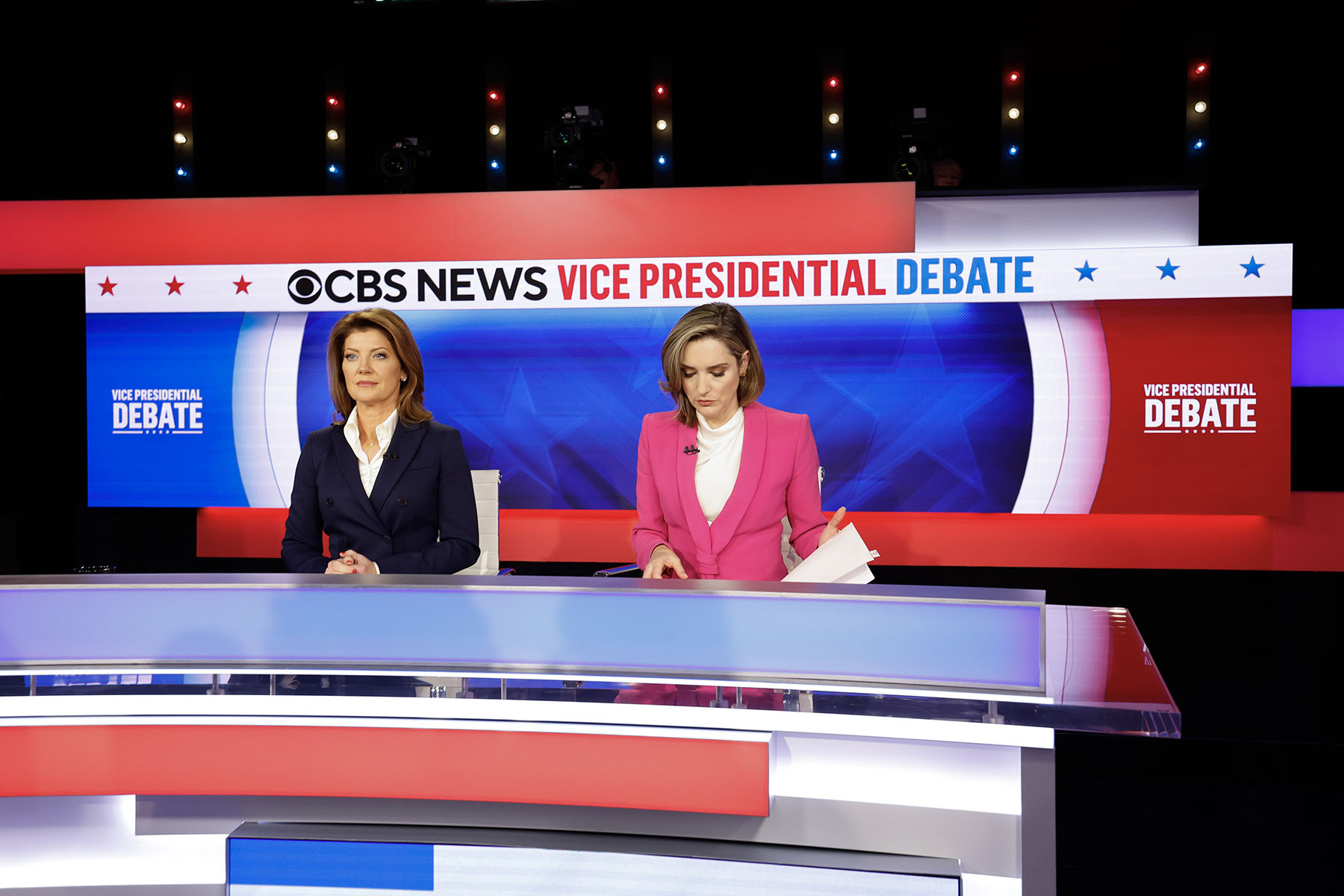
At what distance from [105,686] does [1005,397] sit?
14.9 ft

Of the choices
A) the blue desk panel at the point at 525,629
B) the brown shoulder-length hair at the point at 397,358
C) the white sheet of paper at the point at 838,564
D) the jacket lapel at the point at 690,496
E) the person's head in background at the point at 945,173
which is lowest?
the blue desk panel at the point at 525,629

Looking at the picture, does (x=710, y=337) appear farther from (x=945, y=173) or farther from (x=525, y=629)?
(x=945, y=173)

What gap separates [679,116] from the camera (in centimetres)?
739

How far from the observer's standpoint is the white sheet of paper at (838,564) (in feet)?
4.91

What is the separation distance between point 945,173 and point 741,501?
543cm

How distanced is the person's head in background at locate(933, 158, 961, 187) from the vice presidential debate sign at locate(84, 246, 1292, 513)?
6.26 ft

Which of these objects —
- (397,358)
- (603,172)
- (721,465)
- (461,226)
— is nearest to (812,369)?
(461,226)

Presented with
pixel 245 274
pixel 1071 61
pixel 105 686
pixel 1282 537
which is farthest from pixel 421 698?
pixel 1071 61

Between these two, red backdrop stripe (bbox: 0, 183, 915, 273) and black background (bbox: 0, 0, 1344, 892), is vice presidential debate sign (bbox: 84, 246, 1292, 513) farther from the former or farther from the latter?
Result: black background (bbox: 0, 0, 1344, 892)

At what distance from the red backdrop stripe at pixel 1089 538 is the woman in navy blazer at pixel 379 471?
3.49 meters

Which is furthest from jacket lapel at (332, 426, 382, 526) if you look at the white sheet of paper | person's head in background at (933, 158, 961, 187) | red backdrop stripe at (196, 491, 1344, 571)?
person's head in background at (933, 158, 961, 187)

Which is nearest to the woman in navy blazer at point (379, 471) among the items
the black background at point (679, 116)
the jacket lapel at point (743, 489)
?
the jacket lapel at point (743, 489)

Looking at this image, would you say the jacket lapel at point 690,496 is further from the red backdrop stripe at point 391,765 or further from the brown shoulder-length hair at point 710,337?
the red backdrop stripe at point 391,765

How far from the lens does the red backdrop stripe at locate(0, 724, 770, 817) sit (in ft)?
4.00
